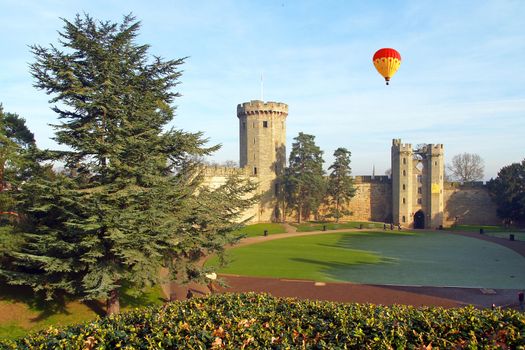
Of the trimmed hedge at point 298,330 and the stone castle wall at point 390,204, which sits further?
the stone castle wall at point 390,204

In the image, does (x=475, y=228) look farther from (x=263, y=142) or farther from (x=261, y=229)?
(x=263, y=142)

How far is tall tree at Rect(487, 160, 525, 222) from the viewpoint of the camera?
1966 inches

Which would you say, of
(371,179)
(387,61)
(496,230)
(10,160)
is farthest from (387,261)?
(371,179)

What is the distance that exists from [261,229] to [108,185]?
3374cm

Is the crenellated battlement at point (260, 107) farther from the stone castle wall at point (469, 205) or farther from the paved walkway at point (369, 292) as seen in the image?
the paved walkway at point (369, 292)

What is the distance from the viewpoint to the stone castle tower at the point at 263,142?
5191cm

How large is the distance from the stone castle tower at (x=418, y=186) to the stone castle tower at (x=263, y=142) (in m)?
17.2

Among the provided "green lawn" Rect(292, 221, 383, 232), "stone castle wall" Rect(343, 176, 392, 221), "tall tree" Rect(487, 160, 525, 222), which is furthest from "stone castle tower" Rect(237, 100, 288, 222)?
"tall tree" Rect(487, 160, 525, 222)

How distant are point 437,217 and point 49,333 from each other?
5402 cm

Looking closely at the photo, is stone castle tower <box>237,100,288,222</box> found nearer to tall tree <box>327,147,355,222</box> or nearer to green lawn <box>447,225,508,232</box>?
tall tree <box>327,147,355,222</box>

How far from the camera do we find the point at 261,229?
154ft

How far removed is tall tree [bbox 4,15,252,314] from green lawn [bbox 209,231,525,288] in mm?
5776

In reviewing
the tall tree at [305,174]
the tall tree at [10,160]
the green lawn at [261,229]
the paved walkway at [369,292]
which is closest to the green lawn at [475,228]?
the tall tree at [305,174]

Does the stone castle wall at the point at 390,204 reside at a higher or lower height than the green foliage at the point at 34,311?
higher
